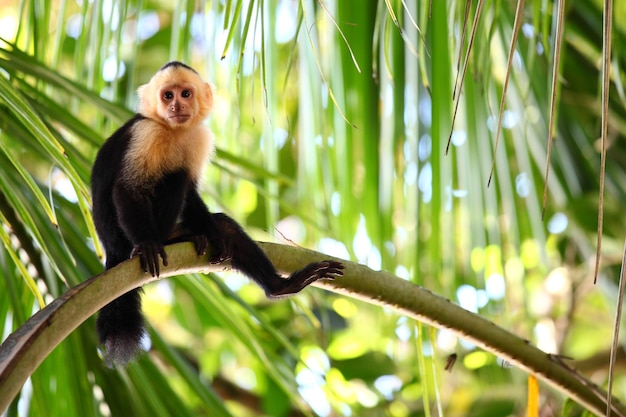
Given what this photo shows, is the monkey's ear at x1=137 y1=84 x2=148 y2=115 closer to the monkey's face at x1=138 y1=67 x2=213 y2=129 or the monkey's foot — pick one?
the monkey's face at x1=138 y1=67 x2=213 y2=129

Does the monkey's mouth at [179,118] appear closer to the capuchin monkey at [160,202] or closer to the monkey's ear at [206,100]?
the capuchin monkey at [160,202]

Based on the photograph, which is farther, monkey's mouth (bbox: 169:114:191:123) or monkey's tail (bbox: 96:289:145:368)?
monkey's mouth (bbox: 169:114:191:123)

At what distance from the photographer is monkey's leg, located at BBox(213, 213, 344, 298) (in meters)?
1.72

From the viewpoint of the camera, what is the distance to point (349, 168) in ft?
6.64

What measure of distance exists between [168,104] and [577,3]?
1210 millimetres

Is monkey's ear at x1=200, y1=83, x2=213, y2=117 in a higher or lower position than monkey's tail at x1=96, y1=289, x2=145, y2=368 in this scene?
higher

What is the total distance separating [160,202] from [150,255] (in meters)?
0.55

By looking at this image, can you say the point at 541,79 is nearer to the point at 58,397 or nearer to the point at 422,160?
the point at 422,160

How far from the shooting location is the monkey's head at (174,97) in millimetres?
2189

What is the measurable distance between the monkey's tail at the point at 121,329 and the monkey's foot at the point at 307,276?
289mm

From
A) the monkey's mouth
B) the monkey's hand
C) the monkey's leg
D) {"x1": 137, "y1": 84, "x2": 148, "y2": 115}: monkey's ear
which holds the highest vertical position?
{"x1": 137, "y1": 84, "x2": 148, "y2": 115}: monkey's ear

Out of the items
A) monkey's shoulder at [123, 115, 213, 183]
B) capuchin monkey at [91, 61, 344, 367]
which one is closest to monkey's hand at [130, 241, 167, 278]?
capuchin monkey at [91, 61, 344, 367]

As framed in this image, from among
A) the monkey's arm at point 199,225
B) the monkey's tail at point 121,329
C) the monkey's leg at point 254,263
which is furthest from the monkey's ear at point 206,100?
the monkey's tail at point 121,329

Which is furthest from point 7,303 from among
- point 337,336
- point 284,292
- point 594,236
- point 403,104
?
point 337,336
